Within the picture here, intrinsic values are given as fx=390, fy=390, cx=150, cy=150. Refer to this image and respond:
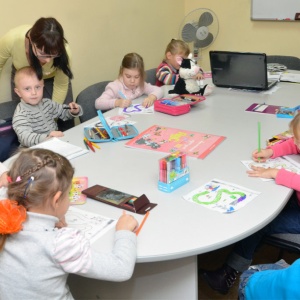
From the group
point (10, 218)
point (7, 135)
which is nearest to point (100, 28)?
point (7, 135)

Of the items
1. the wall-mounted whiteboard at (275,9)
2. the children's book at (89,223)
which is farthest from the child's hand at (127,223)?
the wall-mounted whiteboard at (275,9)

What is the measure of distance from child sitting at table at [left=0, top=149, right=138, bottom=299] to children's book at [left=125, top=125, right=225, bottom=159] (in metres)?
0.72

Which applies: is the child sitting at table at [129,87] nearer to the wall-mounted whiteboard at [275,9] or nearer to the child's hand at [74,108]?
the child's hand at [74,108]

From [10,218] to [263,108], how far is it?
1.73 metres

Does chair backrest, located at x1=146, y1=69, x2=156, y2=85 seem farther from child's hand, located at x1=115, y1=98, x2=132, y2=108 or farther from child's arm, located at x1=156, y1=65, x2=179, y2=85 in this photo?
child's hand, located at x1=115, y1=98, x2=132, y2=108

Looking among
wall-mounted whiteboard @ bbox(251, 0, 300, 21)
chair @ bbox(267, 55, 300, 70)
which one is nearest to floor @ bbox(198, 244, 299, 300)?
chair @ bbox(267, 55, 300, 70)

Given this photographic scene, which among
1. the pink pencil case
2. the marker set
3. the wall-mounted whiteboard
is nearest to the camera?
the marker set

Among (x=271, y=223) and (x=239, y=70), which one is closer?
(x=271, y=223)

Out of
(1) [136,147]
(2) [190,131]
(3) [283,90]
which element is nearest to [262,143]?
(2) [190,131]

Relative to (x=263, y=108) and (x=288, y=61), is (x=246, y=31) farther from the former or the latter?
(x=263, y=108)

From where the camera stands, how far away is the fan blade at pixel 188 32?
4.09 meters

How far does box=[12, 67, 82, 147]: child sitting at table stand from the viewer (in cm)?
209

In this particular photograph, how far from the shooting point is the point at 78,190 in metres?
1.43

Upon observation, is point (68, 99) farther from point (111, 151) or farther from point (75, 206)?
point (75, 206)
